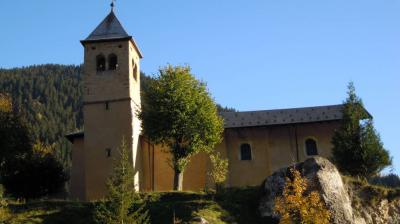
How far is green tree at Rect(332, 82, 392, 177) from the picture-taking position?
129 feet

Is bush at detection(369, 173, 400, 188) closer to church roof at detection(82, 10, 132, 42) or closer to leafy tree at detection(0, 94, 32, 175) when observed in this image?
church roof at detection(82, 10, 132, 42)

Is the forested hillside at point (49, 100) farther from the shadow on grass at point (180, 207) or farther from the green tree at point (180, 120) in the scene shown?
the shadow on grass at point (180, 207)

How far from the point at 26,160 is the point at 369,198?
99.1ft

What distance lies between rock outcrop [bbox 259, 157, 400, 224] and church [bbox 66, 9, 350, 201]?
10257 mm

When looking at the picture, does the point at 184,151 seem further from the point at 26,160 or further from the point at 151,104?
the point at 26,160

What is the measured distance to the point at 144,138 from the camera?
152 ft

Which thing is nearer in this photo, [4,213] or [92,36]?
[4,213]

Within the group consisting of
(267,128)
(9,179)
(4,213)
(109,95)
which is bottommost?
(4,213)

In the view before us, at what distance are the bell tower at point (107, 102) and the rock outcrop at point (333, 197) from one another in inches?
528

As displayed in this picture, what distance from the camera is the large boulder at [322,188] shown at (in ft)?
107

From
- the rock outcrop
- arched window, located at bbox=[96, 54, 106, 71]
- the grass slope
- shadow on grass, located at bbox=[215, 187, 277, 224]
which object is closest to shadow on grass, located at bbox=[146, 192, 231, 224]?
the grass slope

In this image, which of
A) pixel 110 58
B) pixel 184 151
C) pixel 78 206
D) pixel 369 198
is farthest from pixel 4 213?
pixel 369 198

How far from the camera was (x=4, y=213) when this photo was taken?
29.1 meters

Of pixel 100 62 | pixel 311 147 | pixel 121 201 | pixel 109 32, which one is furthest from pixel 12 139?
pixel 311 147
